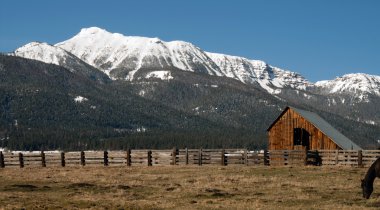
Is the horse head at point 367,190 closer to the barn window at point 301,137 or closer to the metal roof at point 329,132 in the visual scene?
the metal roof at point 329,132

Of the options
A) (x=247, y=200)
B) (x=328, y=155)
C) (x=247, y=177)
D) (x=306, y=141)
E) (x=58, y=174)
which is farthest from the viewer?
(x=306, y=141)

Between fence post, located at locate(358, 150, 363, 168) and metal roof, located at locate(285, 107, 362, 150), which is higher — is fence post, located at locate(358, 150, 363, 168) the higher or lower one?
the lower one

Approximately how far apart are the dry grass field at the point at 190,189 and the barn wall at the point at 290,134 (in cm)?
1953

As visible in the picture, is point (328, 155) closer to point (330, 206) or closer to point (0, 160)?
point (330, 206)

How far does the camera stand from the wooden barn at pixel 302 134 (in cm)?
6464

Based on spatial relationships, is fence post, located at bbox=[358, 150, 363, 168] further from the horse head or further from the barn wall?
the horse head

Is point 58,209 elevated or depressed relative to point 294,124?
depressed

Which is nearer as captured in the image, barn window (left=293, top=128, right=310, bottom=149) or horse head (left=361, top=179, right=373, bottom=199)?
horse head (left=361, top=179, right=373, bottom=199)

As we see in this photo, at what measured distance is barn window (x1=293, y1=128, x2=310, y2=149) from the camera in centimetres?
6619

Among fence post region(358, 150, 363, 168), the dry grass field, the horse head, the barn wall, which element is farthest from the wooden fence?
the horse head

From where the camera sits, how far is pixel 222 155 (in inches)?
2137

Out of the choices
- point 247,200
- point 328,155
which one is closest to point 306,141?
point 328,155

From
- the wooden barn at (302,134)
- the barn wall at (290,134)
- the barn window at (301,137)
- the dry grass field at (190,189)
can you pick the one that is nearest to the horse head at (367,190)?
the dry grass field at (190,189)

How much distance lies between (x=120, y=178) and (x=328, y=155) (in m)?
20.9
